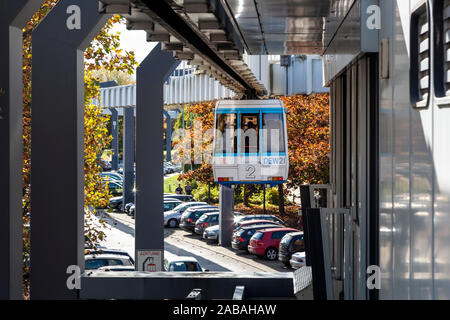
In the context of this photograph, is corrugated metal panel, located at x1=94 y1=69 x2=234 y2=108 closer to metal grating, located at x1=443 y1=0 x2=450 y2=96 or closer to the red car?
the red car

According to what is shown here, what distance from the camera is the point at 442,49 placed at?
Answer: 10.6ft

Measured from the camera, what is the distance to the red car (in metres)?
27.6

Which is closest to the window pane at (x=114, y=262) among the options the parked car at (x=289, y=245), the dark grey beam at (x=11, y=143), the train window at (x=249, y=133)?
the train window at (x=249, y=133)

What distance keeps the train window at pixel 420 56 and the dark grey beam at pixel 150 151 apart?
11675 millimetres

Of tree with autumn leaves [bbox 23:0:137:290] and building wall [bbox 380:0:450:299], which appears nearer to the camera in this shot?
building wall [bbox 380:0:450:299]

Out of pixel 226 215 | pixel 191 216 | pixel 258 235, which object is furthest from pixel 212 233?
pixel 258 235

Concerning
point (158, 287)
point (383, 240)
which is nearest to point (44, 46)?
point (158, 287)

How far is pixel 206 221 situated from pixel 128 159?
511 inches

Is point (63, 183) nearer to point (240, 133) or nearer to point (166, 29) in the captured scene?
point (166, 29)

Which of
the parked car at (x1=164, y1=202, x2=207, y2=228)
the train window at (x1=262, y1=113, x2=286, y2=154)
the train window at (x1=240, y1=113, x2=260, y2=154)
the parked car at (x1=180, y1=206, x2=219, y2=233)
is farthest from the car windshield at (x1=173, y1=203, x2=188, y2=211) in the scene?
the train window at (x1=262, y1=113, x2=286, y2=154)

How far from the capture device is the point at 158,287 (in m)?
10.2

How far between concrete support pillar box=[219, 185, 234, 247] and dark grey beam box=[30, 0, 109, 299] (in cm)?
2178

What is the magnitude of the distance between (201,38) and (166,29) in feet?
4.48

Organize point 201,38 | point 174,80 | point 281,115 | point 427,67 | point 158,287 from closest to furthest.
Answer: point 427,67 → point 201,38 → point 158,287 → point 281,115 → point 174,80
